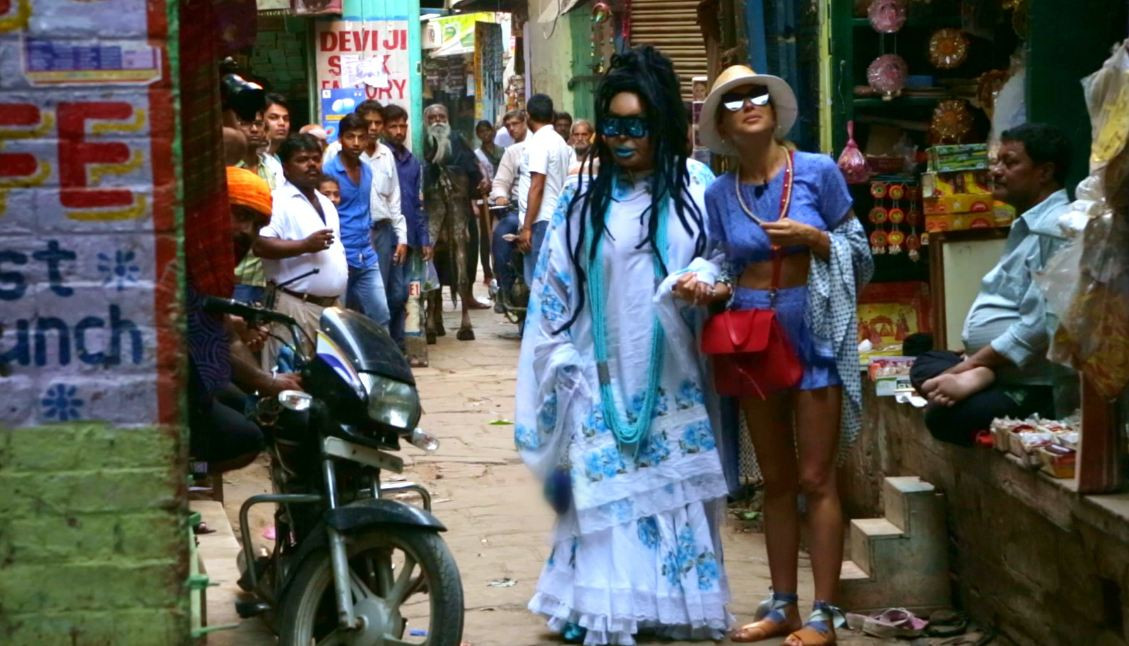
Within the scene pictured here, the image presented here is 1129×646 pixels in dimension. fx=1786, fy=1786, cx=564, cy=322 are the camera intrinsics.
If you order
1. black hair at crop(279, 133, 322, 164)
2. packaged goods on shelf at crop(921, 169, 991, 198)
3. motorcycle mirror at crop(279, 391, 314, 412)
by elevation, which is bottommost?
motorcycle mirror at crop(279, 391, 314, 412)

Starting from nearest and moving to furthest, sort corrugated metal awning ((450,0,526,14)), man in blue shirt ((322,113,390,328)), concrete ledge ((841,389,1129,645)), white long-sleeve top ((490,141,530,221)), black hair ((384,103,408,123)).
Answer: concrete ledge ((841,389,1129,645)), man in blue shirt ((322,113,390,328)), black hair ((384,103,408,123)), white long-sleeve top ((490,141,530,221)), corrugated metal awning ((450,0,526,14))

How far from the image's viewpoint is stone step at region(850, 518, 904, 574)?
6.22m

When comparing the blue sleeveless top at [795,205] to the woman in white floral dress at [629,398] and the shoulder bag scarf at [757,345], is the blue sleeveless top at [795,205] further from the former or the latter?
the woman in white floral dress at [629,398]

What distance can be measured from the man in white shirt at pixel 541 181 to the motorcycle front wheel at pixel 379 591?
26.0 ft

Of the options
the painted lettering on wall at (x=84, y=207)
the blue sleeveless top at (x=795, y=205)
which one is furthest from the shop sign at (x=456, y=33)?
the painted lettering on wall at (x=84, y=207)

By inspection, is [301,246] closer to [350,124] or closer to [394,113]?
[350,124]

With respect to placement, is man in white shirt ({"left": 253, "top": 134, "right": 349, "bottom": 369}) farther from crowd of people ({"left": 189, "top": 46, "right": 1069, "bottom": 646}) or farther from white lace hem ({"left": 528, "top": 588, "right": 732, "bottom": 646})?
white lace hem ({"left": 528, "top": 588, "right": 732, "bottom": 646})

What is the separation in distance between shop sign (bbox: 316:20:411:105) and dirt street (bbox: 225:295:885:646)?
3.42 meters

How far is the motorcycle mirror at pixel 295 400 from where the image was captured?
5250mm

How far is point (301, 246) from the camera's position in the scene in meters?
8.12

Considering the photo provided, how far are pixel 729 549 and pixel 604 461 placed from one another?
1.68 m

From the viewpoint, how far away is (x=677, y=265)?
595 cm

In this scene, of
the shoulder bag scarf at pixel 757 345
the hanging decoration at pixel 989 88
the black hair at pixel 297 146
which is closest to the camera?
the shoulder bag scarf at pixel 757 345

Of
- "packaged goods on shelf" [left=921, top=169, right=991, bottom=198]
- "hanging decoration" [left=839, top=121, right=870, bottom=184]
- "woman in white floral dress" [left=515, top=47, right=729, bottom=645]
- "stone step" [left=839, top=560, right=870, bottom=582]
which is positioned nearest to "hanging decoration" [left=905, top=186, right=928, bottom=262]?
"hanging decoration" [left=839, top=121, right=870, bottom=184]
